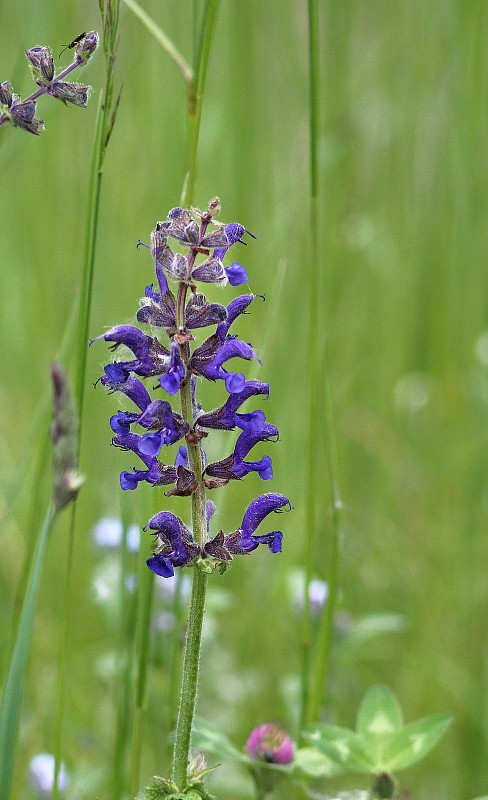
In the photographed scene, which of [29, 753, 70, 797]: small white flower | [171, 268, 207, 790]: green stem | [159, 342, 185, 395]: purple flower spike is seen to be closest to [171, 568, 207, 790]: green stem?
[171, 268, 207, 790]: green stem

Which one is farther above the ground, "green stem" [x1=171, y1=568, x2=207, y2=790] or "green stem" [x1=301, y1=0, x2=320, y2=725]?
"green stem" [x1=301, y1=0, x2=320, y2=725]

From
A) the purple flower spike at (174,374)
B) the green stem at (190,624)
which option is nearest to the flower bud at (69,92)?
the green stem at (190,624)

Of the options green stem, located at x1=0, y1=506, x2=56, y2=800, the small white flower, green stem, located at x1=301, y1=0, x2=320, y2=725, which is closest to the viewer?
green stem, located at x1=0, y1=506, x2=56, y2=800

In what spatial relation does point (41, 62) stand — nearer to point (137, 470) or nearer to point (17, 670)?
point (137, 470)

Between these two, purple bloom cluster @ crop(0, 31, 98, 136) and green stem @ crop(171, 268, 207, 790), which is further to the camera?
purple bloom cluster @ crop(0, 31, 98, 136)

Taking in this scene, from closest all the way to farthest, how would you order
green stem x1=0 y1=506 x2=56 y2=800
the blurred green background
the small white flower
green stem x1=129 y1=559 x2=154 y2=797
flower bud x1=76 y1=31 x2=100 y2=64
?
1. green stem x1=0 y1=506 x2=56 y2=800
2. flower bud x1=76 y1=31 x2=100 y2=64
3. green stem x1=129 y1=559 x2=154 y2=797
4. the small white flower
5. the blurred green background

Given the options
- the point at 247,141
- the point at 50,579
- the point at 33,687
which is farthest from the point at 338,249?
the point at 33,687

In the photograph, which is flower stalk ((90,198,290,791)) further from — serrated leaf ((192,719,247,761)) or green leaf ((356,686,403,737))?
green leaf ((356,686,403,737))

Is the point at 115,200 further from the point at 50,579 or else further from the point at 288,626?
the point at 288,626
